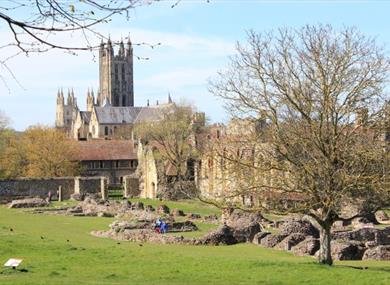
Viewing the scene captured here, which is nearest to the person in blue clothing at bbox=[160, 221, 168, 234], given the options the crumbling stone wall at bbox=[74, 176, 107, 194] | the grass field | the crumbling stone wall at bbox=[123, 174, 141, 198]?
the grass field

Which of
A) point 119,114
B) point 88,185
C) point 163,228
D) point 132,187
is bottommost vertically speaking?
point 163,228

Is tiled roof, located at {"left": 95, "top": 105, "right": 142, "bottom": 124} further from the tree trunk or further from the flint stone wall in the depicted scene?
the tree trunk

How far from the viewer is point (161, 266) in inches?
916

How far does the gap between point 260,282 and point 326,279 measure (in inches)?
77.8

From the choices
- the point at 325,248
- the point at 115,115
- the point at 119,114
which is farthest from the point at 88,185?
the point at 119,114

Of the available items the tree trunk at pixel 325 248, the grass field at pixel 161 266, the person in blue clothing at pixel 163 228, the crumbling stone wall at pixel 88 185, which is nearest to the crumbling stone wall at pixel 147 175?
the crumbling stone wall at pixel 88 185

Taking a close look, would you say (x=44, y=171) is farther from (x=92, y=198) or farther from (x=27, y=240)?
(x=27, y=240)

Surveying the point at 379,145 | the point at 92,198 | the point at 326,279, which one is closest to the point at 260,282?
the point at 326,279

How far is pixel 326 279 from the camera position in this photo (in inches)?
812

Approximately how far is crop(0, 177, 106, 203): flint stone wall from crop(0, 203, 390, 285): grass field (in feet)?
127

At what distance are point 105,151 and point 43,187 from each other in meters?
22.7

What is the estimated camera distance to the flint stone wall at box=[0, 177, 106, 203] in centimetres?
7150

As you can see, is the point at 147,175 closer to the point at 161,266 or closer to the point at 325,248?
the point at 325,248

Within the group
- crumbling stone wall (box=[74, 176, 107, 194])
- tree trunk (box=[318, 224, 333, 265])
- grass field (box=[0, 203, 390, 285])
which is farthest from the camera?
crumbling stone wall (box=[74, 176, 107, 194])
